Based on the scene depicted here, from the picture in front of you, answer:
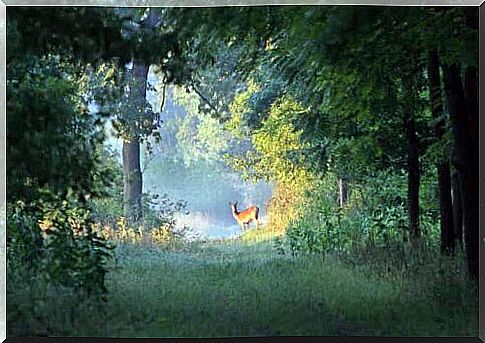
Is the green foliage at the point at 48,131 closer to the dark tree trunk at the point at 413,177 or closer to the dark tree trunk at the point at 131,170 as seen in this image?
the dark tree trunk at the point at 131,170

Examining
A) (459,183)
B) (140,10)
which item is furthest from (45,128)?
(459,183)

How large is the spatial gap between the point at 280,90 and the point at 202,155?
0.53 metres

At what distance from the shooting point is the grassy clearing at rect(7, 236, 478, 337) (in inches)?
189

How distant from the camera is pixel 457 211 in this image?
4.87 meters

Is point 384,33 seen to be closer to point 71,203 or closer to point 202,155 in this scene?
point 202,155

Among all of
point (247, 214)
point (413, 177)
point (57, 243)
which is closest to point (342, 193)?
point (413, 177)

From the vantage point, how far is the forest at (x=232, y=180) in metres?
4.73

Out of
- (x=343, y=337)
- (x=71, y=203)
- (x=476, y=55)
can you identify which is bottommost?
(x=343, y=337)

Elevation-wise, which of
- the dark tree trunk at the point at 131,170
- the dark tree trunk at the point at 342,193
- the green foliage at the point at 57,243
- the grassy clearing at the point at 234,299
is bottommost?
the grassy clearing at the point at 234,299

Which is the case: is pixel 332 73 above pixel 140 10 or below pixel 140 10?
below

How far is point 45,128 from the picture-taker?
4750 millimetres

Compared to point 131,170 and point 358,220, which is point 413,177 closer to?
point 358,220

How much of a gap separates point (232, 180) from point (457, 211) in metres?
1.21

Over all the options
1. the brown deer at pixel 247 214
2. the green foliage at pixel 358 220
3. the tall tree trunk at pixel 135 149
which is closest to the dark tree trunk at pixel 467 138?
the green foliage at pixel 358 220
